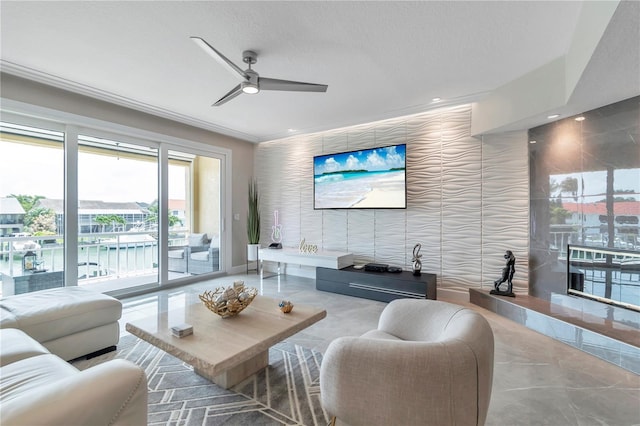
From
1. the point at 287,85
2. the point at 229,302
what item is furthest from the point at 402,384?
the point at 287,85

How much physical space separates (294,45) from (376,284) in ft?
9.62

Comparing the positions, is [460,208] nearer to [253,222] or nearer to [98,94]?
[253,222]

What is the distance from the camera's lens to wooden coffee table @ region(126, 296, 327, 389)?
5.02 feet

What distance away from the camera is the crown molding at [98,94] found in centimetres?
291

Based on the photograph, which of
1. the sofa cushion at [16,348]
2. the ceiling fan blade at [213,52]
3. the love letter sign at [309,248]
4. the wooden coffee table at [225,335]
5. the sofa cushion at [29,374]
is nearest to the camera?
the sofa cushion at [29,374]

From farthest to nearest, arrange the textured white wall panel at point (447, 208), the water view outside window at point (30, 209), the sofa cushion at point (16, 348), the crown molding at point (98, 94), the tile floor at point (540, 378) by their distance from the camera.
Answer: the textured white wall panel at point (447, 208)
the water view outside window at point (30, 209)
the crown molding at point (98, 94)
the tile floor at point (540, 378)
the sofa cushion at point (16, 348)

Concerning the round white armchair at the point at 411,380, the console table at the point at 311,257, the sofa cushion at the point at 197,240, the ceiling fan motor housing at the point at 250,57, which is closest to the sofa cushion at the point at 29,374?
the round white armchair at the point at 411,380

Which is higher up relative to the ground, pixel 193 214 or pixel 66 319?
pixel 193 214

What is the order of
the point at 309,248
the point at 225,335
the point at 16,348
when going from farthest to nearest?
the point at 309,248 < the point at 225,335 < the point at 16,348

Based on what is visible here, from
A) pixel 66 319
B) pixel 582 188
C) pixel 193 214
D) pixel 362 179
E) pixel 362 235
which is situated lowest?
pixel 66 319

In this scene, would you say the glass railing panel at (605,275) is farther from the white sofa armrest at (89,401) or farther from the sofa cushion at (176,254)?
the sofa cushion at (176,254)

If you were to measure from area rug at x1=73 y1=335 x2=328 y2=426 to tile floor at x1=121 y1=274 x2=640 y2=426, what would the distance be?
446 mm

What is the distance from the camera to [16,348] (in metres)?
1.43

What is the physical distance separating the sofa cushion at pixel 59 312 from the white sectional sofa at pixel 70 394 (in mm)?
802
